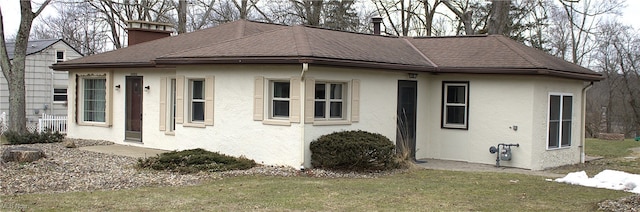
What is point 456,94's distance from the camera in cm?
1523

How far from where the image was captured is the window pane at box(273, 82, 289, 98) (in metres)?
12.7

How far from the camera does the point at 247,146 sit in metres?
13.0

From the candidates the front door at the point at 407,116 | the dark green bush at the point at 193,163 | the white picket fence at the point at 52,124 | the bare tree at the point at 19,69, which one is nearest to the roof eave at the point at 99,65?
the bare tree at the point at 19,69

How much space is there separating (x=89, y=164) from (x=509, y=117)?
9.07m

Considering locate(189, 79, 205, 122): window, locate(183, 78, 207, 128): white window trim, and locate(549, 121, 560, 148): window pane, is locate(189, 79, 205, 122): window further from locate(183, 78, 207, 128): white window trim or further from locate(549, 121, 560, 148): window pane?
locate(549, 121, 560, 148): window pane

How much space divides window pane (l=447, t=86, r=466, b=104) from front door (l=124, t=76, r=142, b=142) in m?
8.03

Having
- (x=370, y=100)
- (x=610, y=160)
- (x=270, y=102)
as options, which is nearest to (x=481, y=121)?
(x=370, y=100)

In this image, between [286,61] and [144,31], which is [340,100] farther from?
[144,31]

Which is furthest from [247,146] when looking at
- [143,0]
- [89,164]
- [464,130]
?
[143,0]

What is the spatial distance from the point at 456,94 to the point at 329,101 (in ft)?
12.4

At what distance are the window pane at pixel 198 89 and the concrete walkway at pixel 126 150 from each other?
1783 mm

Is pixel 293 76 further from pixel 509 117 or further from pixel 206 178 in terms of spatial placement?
pixel 509 117

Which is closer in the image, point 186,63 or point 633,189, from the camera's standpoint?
point 633,189

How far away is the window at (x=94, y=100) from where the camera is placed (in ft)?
58.6
